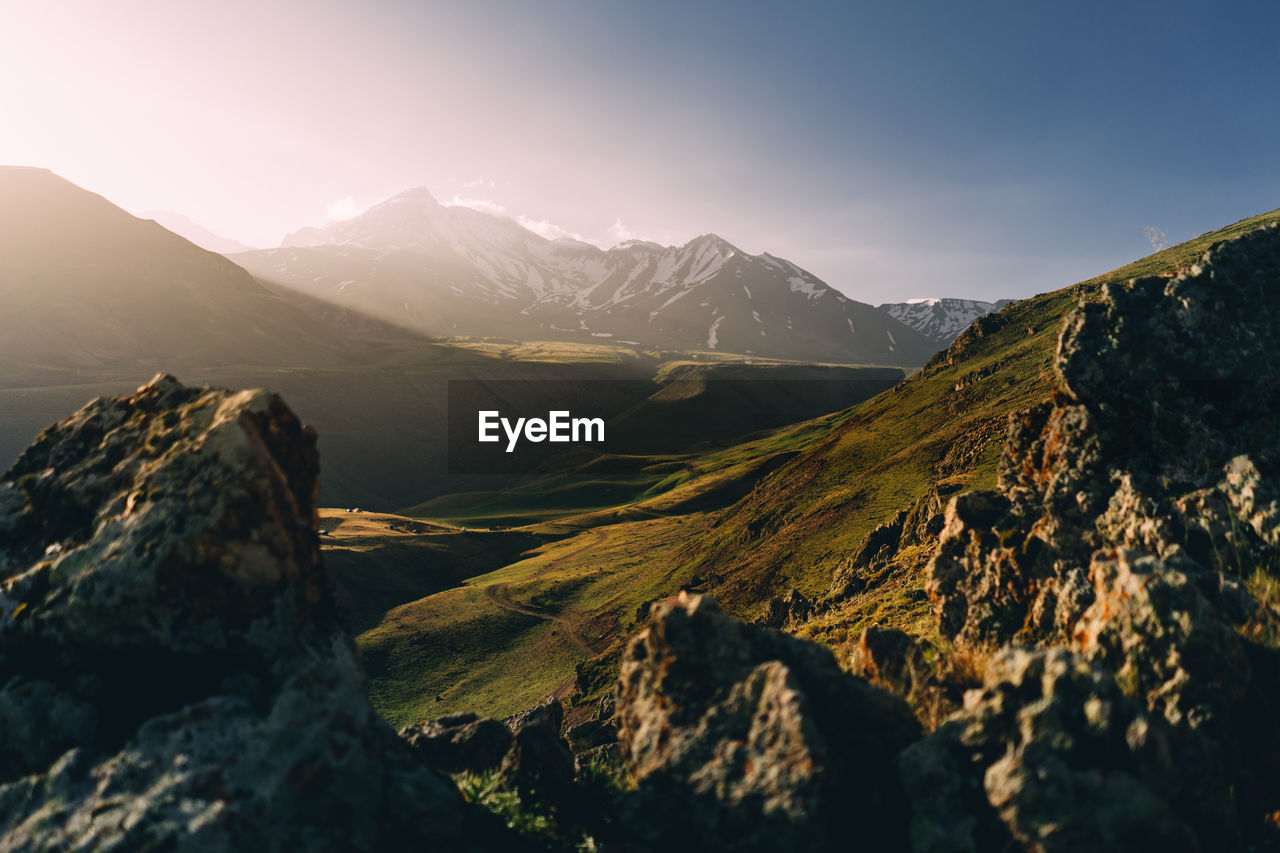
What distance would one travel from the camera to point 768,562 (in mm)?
44688

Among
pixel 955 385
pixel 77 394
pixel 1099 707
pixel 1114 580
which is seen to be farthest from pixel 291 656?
pixel 77 394

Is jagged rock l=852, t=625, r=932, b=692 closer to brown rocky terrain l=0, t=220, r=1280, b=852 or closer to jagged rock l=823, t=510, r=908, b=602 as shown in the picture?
brown rocky terrain l=0, t=220, r=1280, b=852

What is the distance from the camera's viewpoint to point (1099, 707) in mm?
6238

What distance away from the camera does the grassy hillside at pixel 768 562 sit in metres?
38.8

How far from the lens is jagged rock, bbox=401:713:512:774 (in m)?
10.1

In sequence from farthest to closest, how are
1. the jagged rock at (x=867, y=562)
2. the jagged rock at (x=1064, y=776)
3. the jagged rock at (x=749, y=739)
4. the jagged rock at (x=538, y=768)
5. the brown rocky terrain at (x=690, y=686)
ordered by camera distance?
1. the jagged rock at (x=867, y=562)
2. the jagged rock at (x=538, y=768)
3. the jagged rock at (x=749, y=739)
4. the brown rocky terrain at (x=690, y=686)
5. the jagged rock at (x=1064, y=776)

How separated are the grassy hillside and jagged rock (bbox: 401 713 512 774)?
12.7 metres

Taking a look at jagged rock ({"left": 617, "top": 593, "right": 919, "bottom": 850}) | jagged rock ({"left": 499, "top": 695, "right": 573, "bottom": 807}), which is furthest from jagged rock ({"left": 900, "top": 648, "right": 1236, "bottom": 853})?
jagged rock ({"left": 499, "top": 695, "right": 573, "bottom": 807})

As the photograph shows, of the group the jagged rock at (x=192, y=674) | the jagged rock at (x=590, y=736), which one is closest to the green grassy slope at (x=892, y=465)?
the jagged rock at (x=590, y=736)

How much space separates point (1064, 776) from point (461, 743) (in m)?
9.07

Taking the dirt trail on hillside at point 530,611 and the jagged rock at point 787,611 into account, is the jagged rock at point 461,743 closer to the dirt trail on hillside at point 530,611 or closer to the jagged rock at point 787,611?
the jagged rock at point 787,611

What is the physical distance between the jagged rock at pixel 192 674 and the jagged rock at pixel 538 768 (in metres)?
0.88

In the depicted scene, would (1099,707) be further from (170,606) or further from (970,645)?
(170,606)

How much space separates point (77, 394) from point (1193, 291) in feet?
815
